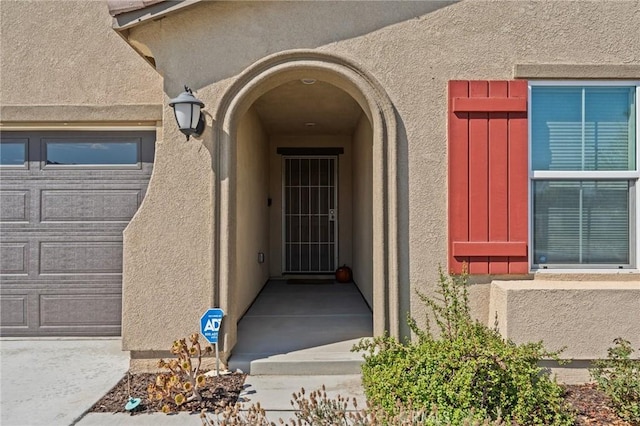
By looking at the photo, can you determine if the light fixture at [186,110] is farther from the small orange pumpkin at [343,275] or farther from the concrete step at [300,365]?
the small orange pumpkin at [343,275]

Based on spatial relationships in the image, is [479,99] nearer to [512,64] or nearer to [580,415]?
[512,64]

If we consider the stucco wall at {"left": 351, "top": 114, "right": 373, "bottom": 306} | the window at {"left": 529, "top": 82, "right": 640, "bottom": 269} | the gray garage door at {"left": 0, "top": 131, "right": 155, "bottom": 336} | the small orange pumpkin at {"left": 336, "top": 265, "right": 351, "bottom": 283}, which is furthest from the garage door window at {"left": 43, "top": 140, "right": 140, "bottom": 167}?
the small orange pumpkin at {"left": 336, "top": 265, "right": 351, "bottom": 283}

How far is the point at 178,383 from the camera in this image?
3572 mm

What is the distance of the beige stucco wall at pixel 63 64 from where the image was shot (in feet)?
17.3

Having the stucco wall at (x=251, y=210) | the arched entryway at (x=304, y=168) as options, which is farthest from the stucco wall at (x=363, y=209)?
the stucco wall at (x=251, y=210)

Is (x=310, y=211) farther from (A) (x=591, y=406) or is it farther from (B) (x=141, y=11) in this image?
(A) (x=591, y=406)

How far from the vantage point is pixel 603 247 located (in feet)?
13.5

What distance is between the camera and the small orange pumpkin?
8.73 metres

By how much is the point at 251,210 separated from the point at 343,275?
117 inches

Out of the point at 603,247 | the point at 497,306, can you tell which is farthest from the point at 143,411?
the point at 603,247

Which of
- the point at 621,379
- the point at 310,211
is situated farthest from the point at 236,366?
the point at 310,211

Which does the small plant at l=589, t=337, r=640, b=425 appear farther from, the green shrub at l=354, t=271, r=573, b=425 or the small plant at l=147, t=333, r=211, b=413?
the small plant at l=147, t=333, r=211, b=413

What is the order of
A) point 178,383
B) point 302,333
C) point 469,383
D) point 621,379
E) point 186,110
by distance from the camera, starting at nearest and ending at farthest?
point 469,383
point 621,379
point 178,383
point 186,110
point 302,333

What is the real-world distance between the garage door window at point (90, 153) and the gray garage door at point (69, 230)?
13 mm
